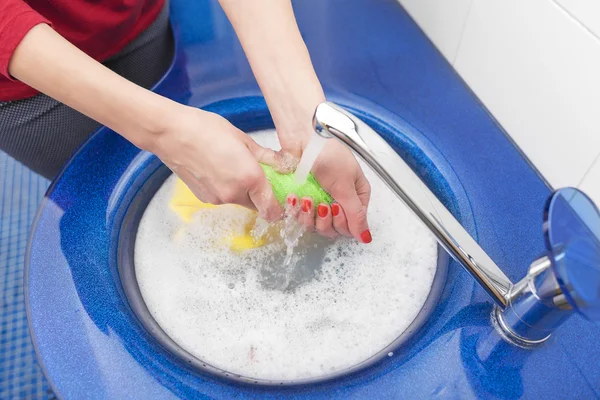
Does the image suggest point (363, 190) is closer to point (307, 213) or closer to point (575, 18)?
point (307, 213)

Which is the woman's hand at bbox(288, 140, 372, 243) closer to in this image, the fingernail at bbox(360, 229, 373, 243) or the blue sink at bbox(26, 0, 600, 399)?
the fingernail at bbox(360, 229, 373, 243)

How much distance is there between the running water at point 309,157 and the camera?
2.07 feet

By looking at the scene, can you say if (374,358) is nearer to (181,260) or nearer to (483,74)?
(181,260)

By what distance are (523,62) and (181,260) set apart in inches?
24.8

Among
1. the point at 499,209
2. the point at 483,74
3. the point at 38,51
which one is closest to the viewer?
the point at 38,51

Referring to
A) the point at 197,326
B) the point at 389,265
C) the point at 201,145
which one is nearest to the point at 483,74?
the point at 389,265

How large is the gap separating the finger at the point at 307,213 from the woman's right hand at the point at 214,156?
1.5 inches

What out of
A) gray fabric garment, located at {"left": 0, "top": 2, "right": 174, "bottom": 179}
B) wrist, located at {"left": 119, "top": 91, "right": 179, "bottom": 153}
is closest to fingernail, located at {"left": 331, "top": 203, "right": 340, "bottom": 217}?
wrist, located at {"left": 119, "top": 91, "right": 179, "bottom": 153}

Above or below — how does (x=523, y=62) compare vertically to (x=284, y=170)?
above

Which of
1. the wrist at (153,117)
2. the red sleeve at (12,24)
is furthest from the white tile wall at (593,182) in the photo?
the red sleeve at (12,24)

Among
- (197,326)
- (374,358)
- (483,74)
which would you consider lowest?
(197,326)

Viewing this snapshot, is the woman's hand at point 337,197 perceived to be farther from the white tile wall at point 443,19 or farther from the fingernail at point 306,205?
the white tile wall at point 443,19

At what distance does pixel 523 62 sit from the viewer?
0.74 metres

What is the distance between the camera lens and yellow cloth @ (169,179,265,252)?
0.82 metres
